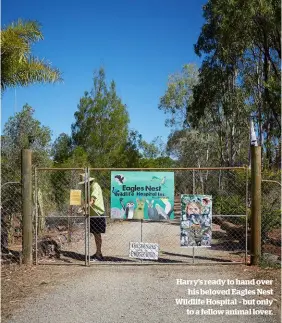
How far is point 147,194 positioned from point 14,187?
5.23 metres

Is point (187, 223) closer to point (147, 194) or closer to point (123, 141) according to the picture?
point (147, 194)

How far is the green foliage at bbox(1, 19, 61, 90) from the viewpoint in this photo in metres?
11.6

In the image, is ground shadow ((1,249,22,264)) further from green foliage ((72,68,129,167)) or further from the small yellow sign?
green foliage ((72,68,129,167))

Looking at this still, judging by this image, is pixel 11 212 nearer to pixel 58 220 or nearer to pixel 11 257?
pixel 11 257

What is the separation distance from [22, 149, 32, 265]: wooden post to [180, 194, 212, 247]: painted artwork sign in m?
3.07

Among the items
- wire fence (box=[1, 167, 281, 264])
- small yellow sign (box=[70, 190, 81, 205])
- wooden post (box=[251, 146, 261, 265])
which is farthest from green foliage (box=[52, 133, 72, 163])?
wooden post (box=[251, 146, 261, 265])

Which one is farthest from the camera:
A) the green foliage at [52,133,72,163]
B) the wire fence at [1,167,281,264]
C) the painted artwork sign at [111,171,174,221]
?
the green foliage at [52,133,72,163]

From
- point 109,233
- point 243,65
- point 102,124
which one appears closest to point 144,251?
point 109,233

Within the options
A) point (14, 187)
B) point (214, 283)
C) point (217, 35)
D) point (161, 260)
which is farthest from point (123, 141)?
point (214, 283)

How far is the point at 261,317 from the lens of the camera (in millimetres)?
5645

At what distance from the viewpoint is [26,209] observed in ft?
29.0

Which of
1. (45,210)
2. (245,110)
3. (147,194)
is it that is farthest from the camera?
(245,110)

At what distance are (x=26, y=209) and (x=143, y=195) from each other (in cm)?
239

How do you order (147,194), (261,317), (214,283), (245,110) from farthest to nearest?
(245,110) < (147,194) < (214,283) < (261,317)
